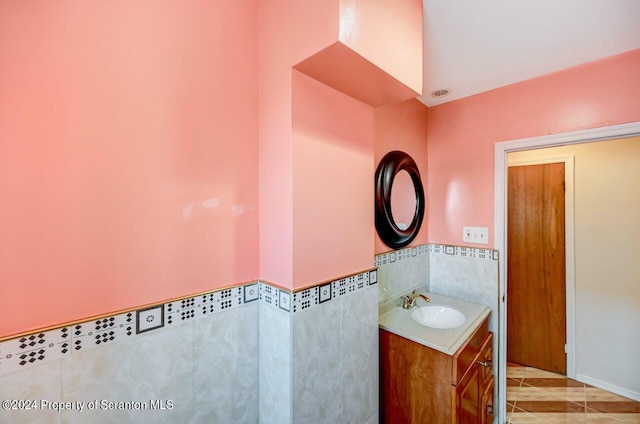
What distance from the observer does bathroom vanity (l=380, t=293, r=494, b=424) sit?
3.89 ft

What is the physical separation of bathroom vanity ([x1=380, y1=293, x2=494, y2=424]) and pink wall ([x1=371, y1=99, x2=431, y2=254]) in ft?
1.65

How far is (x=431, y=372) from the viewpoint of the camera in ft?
4.03

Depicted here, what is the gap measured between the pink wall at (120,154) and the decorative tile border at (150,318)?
0.11ft

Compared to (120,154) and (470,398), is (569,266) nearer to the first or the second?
(470,398)

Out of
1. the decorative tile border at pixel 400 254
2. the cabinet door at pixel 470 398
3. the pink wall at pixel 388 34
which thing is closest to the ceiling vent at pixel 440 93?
the pink wall at pixel 388 34

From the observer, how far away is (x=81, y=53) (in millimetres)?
695

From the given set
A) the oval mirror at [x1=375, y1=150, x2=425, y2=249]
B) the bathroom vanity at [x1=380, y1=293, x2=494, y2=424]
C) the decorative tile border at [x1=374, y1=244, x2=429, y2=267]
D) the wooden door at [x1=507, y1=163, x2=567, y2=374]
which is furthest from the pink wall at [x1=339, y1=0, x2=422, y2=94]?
the wooden door at [x1=507, y1=163, x2=567, y2=374]

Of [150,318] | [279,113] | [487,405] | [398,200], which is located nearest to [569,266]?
[487,405]

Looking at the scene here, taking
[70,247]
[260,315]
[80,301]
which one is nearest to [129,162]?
[70,247]

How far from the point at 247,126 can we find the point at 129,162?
0.44 m

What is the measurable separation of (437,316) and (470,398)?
18.6 inches

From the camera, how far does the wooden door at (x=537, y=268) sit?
7.66 feet

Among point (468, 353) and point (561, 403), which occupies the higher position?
point (468, 353)

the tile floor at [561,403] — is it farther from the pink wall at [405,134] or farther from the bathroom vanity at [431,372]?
the pink wall at [405,134]
